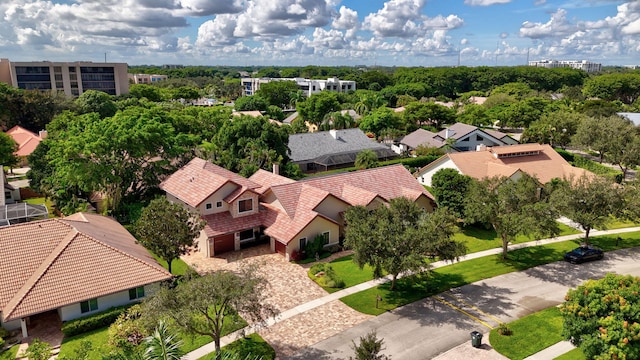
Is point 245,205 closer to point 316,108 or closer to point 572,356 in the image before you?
point 572,356

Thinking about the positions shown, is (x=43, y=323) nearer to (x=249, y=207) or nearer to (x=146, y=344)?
(x=146, y=344)

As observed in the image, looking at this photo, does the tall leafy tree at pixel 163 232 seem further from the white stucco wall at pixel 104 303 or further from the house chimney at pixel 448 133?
the house chimney at pixel 448 133

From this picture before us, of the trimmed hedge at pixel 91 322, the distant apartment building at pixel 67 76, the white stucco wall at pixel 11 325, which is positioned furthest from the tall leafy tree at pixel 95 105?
the trimmed hedge at pixel 91 322


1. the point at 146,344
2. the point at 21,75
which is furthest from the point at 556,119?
the point at 21,75

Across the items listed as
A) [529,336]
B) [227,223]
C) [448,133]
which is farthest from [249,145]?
[529,336]

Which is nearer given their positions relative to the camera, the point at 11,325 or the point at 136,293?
the point at 11,325

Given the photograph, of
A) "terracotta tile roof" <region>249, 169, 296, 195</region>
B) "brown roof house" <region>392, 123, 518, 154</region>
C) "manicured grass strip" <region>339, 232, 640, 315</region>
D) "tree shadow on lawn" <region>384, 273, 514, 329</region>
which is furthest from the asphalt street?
"brown roof house" <region>392, 123, 518, 154</region>

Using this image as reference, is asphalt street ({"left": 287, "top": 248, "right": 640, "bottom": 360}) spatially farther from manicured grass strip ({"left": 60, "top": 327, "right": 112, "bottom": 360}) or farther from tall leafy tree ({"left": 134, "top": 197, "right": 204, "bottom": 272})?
tall leafy tree ({"left": 134, "top": 197, "right": 204, "bottom": 272})
